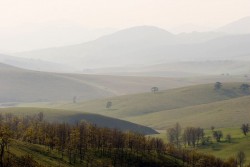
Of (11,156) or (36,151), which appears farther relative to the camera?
(36,151)

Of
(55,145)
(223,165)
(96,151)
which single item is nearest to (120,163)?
(96,151)

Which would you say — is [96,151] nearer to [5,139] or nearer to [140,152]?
[140,152]

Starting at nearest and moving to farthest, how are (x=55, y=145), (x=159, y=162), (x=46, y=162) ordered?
(x=46, y=162), (x=55, y=145), (x=159, y=162)

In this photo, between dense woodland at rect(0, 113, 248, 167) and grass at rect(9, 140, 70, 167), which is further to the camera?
dense woodland at rect(0, 113, 248, 167)

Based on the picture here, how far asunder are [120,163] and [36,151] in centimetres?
3685

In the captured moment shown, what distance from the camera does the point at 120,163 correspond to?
540 ft

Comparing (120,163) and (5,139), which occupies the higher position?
(5,139)

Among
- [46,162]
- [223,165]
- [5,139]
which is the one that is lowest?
[223,165]

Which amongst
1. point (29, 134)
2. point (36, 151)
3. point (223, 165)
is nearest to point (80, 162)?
point (36, 151)

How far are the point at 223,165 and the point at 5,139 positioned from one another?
111029 mm

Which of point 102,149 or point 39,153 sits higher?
point 39,153

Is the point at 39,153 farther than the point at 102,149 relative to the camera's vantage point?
No

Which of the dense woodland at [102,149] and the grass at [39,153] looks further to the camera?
the dense woodland at [102,149]

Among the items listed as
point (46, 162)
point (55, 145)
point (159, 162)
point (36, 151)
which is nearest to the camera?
point (46, 162)
